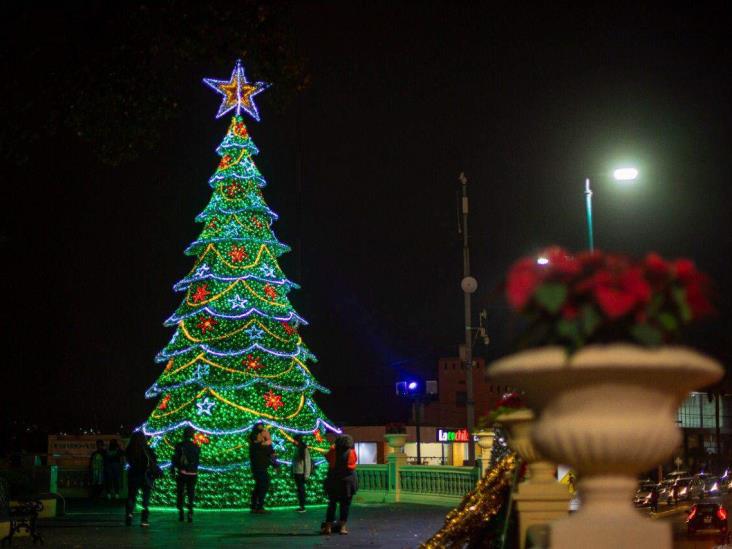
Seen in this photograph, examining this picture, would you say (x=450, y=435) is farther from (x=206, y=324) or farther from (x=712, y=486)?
(x=206, y=324)

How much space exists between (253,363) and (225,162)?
4737mm

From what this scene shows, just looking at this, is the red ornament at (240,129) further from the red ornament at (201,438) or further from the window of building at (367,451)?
the window of building at (367,451)

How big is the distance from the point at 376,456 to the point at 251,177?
1567 inches

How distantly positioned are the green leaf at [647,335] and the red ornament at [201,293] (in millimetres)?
22156

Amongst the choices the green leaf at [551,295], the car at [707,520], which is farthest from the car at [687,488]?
the green leaf at [551,295]

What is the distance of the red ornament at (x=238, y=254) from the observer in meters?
26.3

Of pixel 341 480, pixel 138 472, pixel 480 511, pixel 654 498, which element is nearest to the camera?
pixel 480 511

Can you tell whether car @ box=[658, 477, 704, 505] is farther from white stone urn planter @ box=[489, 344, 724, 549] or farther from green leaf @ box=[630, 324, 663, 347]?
green leaf @ box=[630, 324, 663, 347]

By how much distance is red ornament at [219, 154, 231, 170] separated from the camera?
2661cm

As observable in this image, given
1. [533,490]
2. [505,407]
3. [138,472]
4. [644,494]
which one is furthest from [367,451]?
[533,490]

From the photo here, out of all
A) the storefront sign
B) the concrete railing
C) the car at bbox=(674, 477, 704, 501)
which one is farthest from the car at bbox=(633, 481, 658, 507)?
the storefront sign

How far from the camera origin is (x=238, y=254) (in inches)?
1038

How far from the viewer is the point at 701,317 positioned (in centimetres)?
486

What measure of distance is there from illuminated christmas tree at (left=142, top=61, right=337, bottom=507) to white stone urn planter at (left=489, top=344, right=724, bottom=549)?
830 inches
